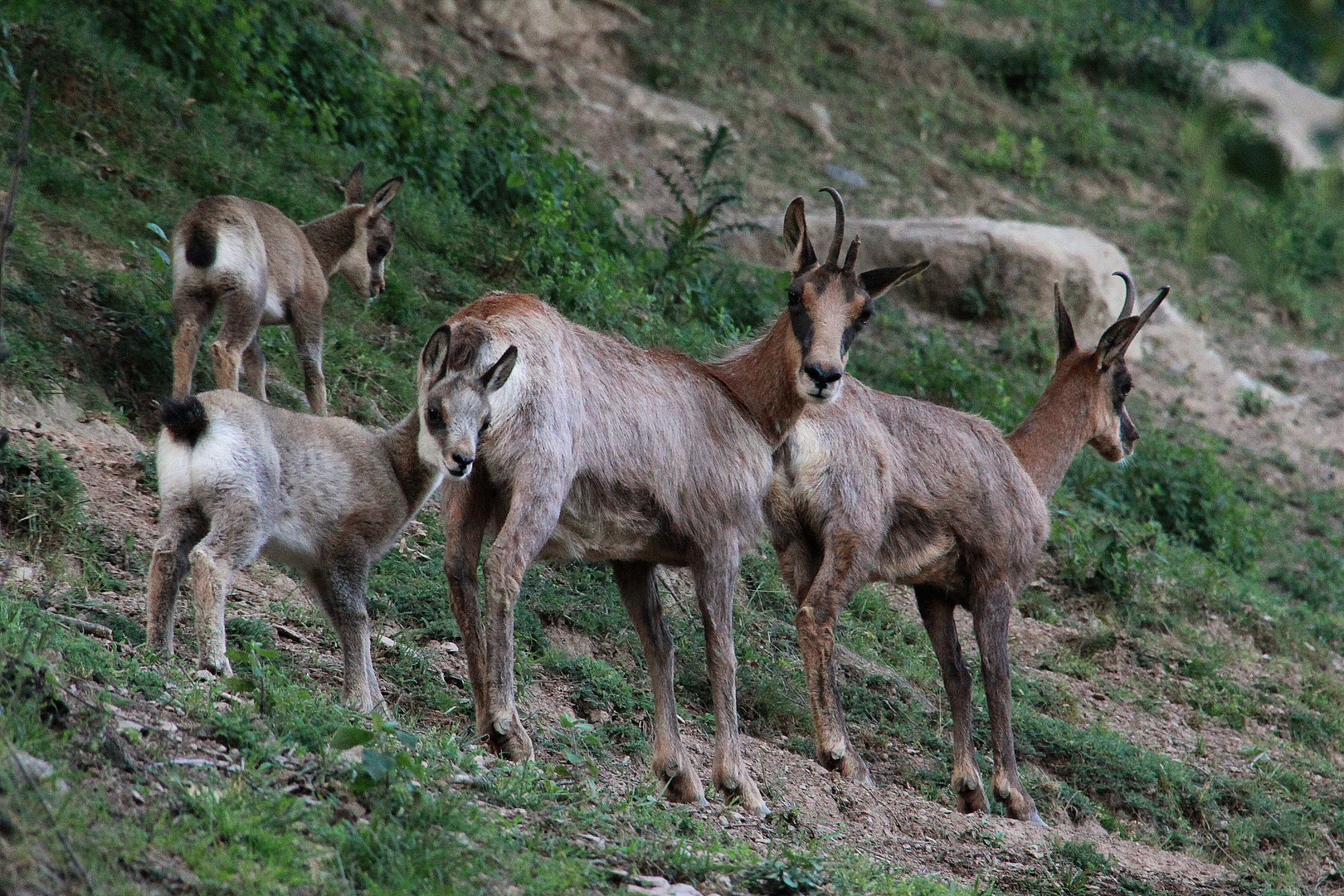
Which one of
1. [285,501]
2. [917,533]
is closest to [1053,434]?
[917,533]

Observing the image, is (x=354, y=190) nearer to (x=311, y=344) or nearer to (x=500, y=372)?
(x=311, y=344)

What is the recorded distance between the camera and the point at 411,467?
6547mm

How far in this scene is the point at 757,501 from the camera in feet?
22.5

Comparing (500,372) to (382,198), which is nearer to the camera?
(500,372)

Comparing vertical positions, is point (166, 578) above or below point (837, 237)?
below

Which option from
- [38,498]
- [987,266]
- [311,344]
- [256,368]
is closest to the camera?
[38,498]

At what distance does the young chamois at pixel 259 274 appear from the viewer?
8016 millimetres

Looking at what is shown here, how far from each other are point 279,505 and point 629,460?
61.0 inches

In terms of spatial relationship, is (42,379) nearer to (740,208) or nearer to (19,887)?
(19,887)

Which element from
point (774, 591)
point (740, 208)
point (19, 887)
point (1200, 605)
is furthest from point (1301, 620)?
point (19, 887)

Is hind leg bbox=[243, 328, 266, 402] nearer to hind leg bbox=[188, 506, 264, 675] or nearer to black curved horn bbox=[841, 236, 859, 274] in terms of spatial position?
hind leg bbox=[188, 506, 264, 675]

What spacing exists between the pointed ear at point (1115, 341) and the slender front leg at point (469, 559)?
531cm

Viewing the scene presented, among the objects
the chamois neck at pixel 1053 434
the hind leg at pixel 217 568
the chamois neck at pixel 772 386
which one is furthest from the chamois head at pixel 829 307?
the hind leg at pixel 217 568

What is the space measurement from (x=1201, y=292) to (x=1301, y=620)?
26.8 feet
